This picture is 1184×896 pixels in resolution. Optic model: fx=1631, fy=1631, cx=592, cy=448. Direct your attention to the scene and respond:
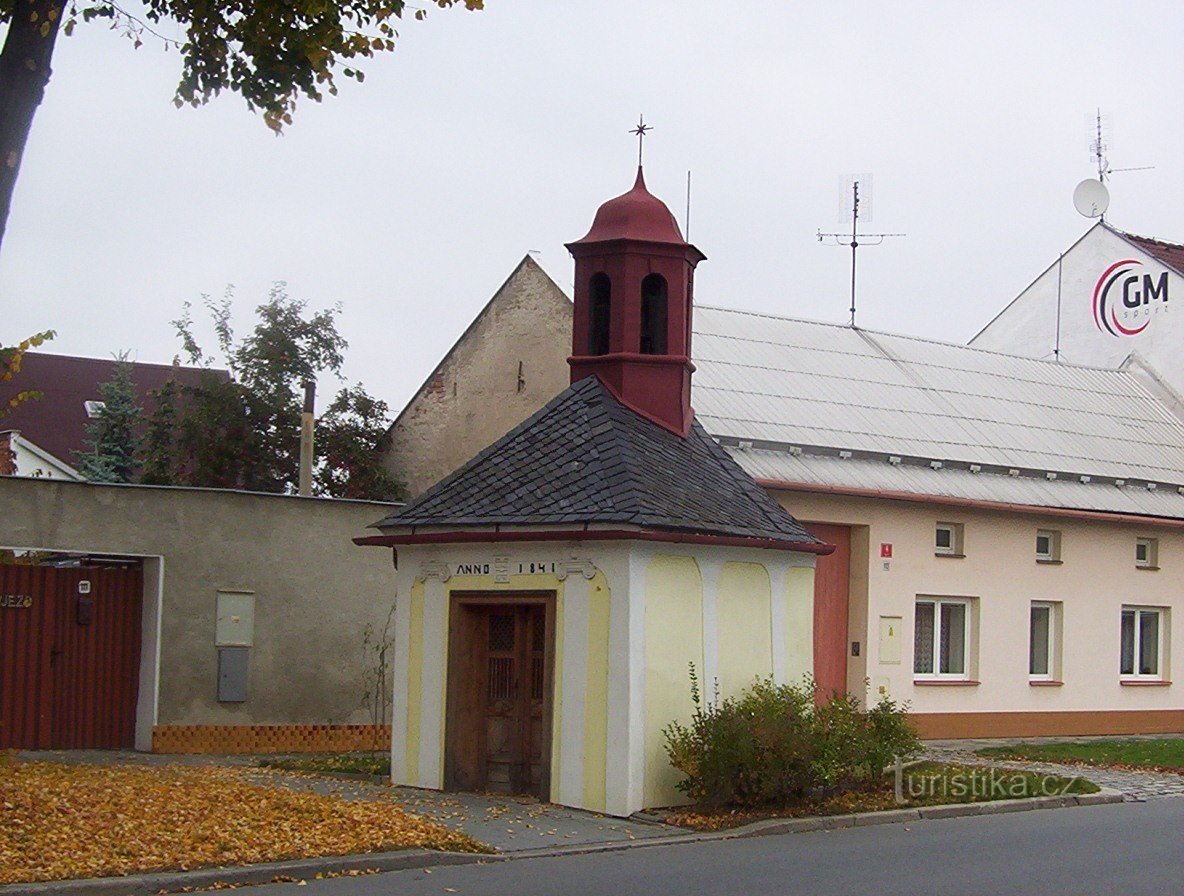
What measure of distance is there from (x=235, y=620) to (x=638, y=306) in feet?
23.3

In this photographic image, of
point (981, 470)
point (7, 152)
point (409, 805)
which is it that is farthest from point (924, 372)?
point (7, 152)

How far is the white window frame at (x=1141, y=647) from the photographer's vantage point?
87.5ft

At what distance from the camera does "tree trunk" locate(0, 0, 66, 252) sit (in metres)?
11.8

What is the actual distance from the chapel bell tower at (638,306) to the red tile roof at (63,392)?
104 feet

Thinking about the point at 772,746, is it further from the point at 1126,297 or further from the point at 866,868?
the point at 1126,297

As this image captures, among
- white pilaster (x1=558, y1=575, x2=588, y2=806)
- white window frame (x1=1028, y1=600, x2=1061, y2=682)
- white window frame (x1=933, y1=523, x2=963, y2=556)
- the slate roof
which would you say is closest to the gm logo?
white window frame (x1=1028, y1=600, x2=1061, y2=682)

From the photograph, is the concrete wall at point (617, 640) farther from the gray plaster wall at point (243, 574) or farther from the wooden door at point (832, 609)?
the wooden door at point (832, 609)

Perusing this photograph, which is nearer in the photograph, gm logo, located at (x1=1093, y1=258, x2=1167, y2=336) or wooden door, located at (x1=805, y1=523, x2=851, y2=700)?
wooden door, located at (x1=805, y1=523, x2=851, y2=700)

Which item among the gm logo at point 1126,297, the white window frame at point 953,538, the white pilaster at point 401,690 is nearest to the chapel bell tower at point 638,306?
the white pilaster at point 401,690

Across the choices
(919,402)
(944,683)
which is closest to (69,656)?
(944,683)

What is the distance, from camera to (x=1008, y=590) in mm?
24891

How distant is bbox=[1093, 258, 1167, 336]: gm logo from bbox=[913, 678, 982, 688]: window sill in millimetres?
12163

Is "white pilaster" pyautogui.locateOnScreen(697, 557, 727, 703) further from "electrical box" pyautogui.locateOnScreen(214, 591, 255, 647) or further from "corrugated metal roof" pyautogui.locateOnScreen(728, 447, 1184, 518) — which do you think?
"electrical box" pyautogui.locateOnScreen(214, 591, 255, 647)

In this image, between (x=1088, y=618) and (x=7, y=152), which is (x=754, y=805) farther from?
(x=1088, y=618)
